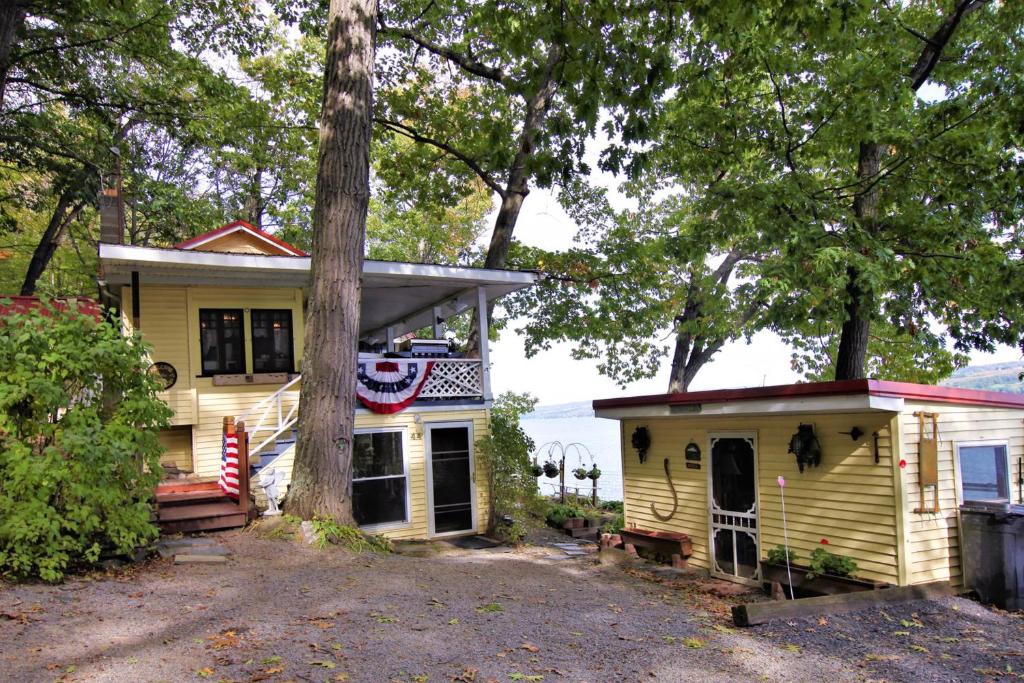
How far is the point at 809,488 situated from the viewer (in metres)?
8.95

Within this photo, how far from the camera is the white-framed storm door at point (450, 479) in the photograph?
41.4ft

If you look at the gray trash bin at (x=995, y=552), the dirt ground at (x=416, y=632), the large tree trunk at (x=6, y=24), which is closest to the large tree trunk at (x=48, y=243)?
the large tree trunk at (x=6, y=24)

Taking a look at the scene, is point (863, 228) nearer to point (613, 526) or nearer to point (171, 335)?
point (613, 526)

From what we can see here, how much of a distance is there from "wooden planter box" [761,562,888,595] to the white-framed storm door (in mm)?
5579

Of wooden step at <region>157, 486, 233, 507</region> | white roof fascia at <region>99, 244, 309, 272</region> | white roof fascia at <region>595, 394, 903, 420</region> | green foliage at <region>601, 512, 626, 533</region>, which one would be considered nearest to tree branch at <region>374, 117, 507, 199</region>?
white roof fascia at <region>99, 244, 309, 272</region>

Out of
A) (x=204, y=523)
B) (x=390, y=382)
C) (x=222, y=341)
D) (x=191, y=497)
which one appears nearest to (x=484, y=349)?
(x=390, y=382)

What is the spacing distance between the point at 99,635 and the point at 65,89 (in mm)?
15801

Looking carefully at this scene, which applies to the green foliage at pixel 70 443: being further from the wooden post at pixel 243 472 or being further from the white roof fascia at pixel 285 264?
the white roof fascia at pixel 285 264

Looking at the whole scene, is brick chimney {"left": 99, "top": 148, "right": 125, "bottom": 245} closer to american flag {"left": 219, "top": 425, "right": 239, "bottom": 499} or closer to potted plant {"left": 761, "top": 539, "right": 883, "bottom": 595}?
american flag {"left": 219, "top": 425, "right": 239, "bottom": 499}

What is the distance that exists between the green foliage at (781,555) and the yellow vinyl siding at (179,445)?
9.66 meters

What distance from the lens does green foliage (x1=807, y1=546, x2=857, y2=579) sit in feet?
27.3

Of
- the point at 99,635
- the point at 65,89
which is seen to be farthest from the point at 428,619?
the point at 65,89

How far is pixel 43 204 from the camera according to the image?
18172mm

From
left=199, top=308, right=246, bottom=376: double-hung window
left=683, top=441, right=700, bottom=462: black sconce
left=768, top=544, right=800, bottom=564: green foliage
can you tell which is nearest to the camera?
left=768, top=544, right=800, bottom=564: green foliage
